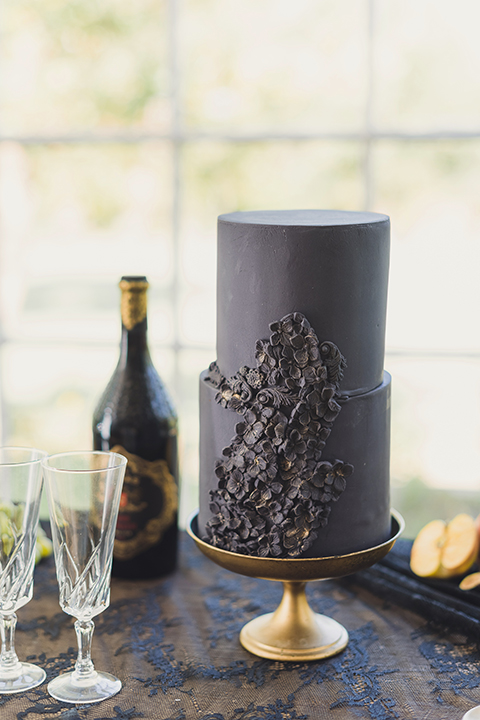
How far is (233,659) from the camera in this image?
973mm

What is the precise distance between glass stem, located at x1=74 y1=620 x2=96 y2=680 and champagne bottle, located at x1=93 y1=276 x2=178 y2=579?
284 millimetres

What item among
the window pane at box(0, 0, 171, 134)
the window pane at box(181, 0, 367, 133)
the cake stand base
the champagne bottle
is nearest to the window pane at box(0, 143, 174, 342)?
the window pane at box(0, 0, 171, 134)

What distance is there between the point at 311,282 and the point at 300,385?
0.12 meters

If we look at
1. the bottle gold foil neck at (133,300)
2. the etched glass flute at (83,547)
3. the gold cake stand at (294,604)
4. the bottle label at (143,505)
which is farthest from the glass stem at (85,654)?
the bottle gold foil neck at (133,300)

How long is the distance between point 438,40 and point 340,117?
0.73 ft

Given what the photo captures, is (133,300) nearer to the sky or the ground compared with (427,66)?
nearer to the ground

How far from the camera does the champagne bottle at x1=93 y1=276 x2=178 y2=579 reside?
118 centimetres

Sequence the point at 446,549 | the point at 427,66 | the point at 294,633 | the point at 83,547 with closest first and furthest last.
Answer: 1. the point at 83,547
2. the point at 294,633
3. the point at 446,549
4. the point at 427,66

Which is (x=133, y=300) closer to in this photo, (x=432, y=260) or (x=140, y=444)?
(x=140, y=444)

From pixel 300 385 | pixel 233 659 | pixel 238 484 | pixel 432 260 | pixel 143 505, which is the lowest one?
pixel 233 659

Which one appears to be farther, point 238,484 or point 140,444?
point 140,444

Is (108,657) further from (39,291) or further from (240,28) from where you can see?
(240,28)

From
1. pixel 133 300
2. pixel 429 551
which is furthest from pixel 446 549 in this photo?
pixel 133 300

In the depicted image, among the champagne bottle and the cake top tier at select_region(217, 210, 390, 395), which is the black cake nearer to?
the cake top tier at select_region(217, 210, 390, 395)
